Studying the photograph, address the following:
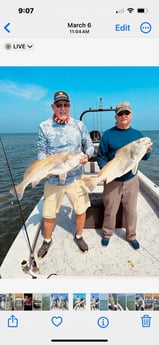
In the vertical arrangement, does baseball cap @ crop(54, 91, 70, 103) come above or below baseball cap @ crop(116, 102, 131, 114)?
above

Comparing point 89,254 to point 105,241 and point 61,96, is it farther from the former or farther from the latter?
point 61,96

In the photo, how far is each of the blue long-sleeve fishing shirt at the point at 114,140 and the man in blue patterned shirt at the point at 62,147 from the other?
6.9 inches

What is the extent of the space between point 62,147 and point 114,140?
64 centimetres

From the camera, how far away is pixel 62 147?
265 centimetres

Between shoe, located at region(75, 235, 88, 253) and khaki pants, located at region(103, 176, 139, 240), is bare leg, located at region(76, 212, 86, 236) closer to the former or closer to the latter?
shoe, located at region(75, 235, 88, 253)

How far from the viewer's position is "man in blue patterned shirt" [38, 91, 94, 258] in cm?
259

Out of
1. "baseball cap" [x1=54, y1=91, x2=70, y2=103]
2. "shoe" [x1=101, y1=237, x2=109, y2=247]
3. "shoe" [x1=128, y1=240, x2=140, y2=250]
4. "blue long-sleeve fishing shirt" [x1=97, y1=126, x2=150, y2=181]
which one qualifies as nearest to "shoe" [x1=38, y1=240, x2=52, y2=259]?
"shoe" [x1=101, y1=237, x2=109, y2=247]
